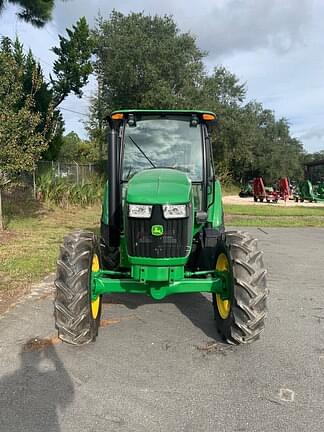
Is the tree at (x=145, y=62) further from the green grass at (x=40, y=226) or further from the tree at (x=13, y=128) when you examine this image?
the tree at (x=13, y=128)

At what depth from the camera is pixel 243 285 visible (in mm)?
3906

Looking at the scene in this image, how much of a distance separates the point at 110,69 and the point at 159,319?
2556 cm

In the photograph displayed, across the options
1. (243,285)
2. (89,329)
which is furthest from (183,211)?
(89,329)

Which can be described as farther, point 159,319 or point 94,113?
point 94,113

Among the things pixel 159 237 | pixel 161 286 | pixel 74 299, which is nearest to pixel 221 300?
pixel 161 286

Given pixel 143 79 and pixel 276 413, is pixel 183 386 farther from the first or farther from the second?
pixel 143 79

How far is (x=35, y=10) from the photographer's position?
45.8ft

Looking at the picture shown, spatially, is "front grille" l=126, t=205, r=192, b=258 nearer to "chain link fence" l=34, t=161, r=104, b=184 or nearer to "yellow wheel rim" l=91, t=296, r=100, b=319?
"yellow wheel rim" l=91, t=296, r=100, b=319

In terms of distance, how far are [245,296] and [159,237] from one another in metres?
0.94

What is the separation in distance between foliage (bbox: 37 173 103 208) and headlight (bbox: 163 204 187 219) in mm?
13548

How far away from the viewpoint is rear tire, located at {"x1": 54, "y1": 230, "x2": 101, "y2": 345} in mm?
3908

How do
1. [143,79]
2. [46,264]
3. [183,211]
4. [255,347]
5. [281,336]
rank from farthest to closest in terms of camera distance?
[143,79] < [46,264] < [281,336] < [255,347] < [183,211]

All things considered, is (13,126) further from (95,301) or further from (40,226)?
(95,301)

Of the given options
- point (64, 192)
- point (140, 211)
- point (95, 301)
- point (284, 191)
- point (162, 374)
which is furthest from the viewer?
point (284, 191)
